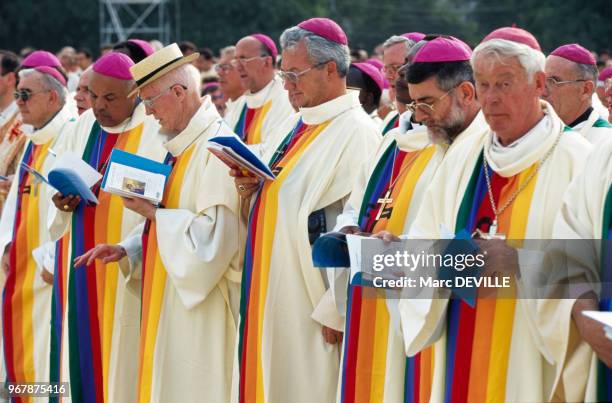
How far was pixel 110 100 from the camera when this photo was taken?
7.51 m

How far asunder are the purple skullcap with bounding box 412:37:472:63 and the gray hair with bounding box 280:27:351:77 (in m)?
1.13

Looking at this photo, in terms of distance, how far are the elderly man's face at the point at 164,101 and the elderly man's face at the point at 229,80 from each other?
482 cm

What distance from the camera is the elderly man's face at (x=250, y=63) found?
35.8 feet

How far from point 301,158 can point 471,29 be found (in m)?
41.1

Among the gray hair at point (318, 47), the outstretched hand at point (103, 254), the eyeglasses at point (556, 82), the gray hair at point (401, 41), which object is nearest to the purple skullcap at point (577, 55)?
the eyeglasses at point (556, 82)

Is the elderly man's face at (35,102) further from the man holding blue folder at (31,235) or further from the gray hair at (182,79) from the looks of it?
the gray hair at (182,79)

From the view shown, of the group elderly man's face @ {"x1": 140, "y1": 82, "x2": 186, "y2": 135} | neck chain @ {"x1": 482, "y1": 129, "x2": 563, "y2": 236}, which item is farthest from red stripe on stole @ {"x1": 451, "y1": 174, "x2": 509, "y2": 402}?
elderly man's face @ {"x1": 140, "y1": 82, "x2": 186, "y2": 135}

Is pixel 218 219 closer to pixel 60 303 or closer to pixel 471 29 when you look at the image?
pixel 60 303

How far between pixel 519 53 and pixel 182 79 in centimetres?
253

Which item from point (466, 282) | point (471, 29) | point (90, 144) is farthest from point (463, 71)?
point (471, 29)

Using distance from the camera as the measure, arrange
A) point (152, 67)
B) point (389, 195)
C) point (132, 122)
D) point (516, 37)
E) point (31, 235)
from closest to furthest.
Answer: point (516, 37) < point (389, 195) < point (152, 67) < point (132, 122) < point (31, 235)

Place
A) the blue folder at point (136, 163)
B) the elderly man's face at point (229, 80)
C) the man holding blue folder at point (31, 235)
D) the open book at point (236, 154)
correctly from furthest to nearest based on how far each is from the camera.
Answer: the elderly man's face at point (229, 80), the man holding blue folder at point (31, 235), the blue folder at point (136, 163), the open book at point (236, 154)

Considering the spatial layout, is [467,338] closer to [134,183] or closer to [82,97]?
[134,183]

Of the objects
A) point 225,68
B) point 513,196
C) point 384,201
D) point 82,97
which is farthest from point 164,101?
point 225,68
